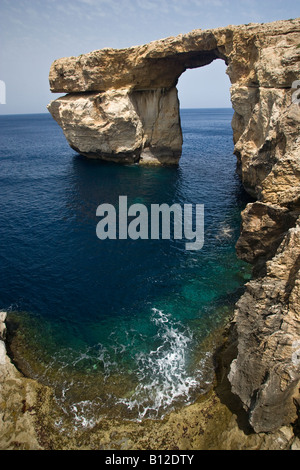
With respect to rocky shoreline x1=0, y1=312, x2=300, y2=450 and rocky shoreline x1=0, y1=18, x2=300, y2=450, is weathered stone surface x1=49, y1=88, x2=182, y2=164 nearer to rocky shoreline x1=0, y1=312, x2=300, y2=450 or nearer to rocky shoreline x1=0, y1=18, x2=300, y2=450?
rocky shoreline x1=0, y1=18, x2=300, y2=450

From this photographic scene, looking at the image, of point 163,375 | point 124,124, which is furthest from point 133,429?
point 124,124

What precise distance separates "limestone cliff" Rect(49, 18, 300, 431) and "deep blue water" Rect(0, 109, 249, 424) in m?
5.24

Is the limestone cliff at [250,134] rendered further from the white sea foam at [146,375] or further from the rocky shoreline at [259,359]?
the white sea foam at [146,375]

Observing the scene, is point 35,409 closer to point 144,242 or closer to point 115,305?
point 115,305

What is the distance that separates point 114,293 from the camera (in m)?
23.6

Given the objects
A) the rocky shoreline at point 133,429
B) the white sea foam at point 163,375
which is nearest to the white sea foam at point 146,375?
the white sea foam at point 163,375

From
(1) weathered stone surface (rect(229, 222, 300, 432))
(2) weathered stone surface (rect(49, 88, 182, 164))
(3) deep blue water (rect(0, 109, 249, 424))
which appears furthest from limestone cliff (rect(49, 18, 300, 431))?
(3) deep blue water (rect(0, 109, 249, 424))

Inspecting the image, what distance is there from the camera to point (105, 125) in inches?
2030

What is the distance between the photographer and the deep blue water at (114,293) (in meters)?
16.7

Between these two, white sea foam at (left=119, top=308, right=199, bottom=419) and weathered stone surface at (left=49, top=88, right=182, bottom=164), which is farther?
weathered stone surface at (left=49, top=88, right=182, bottom=164)

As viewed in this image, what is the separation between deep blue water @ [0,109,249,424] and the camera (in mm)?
16703

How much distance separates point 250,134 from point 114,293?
2381cm
